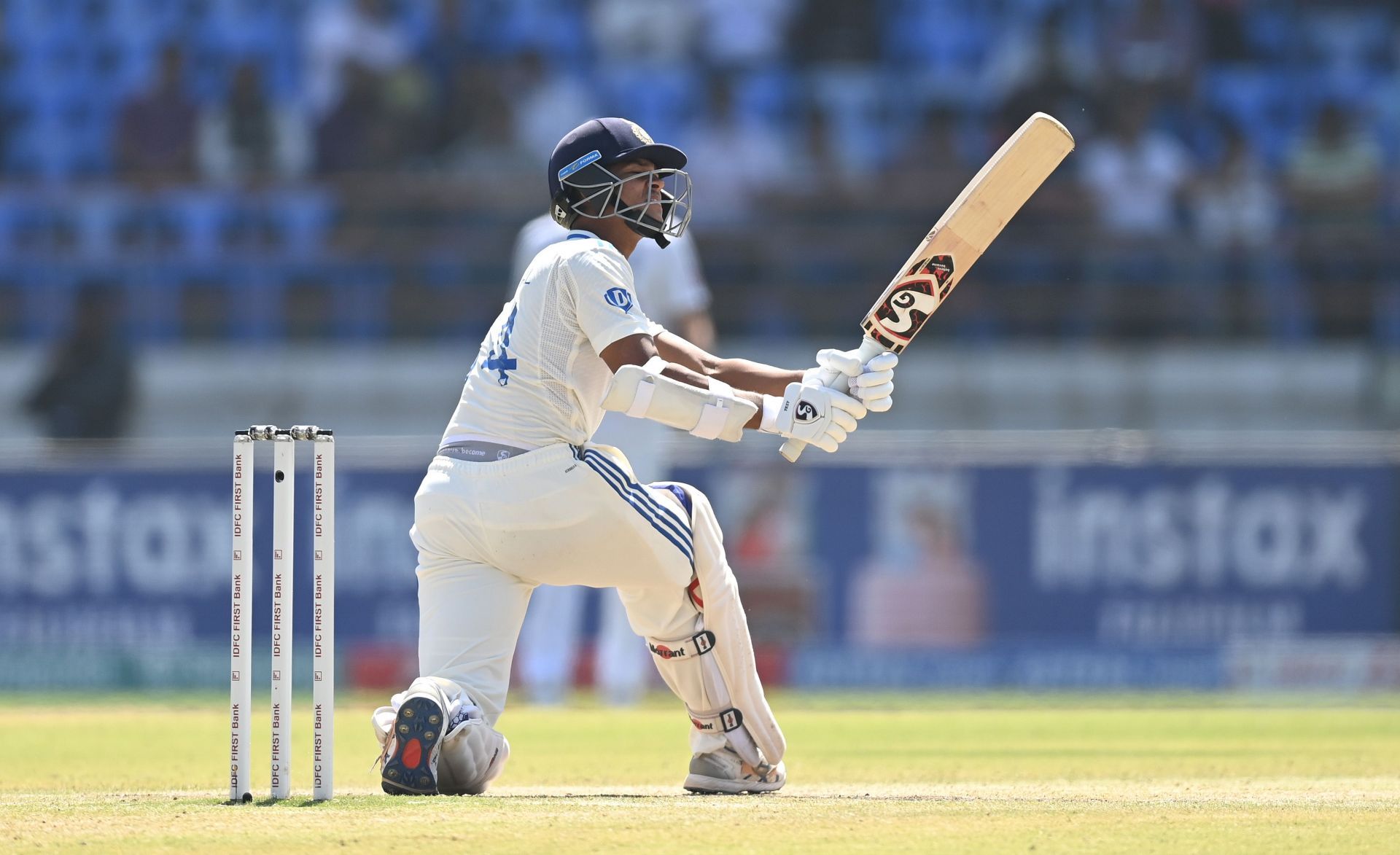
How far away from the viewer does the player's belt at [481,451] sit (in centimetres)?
442

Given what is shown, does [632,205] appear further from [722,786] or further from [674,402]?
[722,786]

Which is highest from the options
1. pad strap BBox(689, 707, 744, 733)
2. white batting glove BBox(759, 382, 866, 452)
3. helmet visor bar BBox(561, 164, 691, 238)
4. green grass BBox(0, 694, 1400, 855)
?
helmet visor bar BBox(561, 164, 691, 238)

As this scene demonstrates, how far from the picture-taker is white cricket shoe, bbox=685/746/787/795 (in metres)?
4.54

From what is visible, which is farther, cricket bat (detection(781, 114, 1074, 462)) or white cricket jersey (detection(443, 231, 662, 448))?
cricket bat (detection(781, 114, 1074, 462))

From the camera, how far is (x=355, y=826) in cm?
365

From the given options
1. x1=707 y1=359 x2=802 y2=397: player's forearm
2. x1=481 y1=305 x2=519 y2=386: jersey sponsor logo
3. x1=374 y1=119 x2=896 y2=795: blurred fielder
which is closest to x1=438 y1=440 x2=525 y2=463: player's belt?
x1=374 y1=119 x2=896 y2=795: blurred fielder

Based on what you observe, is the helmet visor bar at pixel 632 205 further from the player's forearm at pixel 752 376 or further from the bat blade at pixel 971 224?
the bat blade at pixel 971 224

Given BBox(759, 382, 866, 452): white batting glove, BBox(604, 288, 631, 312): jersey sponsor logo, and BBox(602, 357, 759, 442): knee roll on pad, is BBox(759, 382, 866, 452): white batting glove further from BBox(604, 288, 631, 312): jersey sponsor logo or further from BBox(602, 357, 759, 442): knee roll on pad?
BBox(604, 288, 631, 312): jersey sponsor logo

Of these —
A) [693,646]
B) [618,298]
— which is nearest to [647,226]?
[618,298]

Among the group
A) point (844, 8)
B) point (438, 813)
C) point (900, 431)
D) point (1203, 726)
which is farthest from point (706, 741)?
point (844, 8)

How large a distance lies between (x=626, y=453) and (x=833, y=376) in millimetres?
2889

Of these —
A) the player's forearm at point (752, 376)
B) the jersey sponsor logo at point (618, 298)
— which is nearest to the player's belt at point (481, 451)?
the jersey sponsor logo at point (618, 298)

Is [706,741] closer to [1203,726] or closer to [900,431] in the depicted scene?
[1203,726]

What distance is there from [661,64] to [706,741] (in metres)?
8.50
